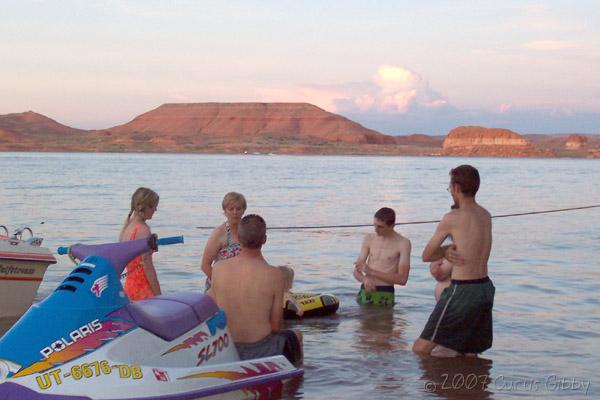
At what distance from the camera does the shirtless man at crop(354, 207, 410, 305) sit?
9.96 metres

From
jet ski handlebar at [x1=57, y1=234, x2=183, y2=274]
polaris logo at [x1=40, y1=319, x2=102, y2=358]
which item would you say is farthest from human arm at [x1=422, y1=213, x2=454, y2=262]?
polaris logo at [x1=40, y1=319, x2=102, y2=358]

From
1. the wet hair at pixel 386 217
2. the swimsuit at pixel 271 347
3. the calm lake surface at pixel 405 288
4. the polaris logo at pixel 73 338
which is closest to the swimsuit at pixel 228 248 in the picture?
the calm lake surface at pixel 405 288

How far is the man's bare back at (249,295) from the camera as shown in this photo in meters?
5.98

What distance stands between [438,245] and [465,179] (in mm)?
548

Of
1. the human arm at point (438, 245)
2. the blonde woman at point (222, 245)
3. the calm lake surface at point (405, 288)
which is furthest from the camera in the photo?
the blonde woman at point (222, 245)

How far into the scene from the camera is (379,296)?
34.7 ft

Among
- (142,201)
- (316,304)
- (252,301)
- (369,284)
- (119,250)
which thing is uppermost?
(142,201)

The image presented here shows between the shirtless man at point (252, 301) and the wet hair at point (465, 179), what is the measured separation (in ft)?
5.57

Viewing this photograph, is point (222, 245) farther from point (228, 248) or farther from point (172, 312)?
point (172, 312)

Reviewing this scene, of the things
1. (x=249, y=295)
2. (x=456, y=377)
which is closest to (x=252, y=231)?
(x=249, y=295)

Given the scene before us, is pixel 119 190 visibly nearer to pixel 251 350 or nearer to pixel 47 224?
pixel 47 224

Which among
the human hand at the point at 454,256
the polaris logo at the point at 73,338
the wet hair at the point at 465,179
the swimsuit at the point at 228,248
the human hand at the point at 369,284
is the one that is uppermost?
the wet hair at the point at 465,179

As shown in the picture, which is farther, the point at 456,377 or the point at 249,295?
the point at 456,377

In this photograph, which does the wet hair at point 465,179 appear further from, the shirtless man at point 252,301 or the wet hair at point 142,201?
the wet hair at point 142,201
